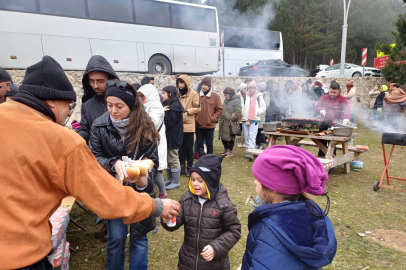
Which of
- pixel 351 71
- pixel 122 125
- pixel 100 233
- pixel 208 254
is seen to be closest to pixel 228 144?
pixel 100 233

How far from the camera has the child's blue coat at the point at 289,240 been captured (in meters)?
1.27

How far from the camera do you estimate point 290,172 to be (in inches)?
55.9

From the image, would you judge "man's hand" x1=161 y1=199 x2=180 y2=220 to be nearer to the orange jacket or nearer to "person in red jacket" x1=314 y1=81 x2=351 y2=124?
the orange jacket

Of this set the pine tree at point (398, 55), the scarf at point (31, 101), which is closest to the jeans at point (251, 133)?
the scarf at point (31, 101)

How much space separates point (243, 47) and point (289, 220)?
18.0 m

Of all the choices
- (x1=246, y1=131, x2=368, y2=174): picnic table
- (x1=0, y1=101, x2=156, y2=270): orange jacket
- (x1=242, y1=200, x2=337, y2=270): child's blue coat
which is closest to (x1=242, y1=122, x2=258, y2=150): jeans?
(x1=246, y1=131, x2=368, y2=174): picnic table

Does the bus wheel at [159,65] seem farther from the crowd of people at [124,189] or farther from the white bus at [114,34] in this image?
the crowd of people at [124,189]

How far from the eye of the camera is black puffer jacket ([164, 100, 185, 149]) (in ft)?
15.9

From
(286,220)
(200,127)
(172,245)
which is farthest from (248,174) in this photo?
(286,220)

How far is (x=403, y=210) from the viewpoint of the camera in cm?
420

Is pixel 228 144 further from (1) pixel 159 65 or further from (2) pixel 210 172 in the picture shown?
(1) pixel 159 65

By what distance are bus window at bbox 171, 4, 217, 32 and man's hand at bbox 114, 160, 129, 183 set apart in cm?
1207

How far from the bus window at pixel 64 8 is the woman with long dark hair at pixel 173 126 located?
7999 mm

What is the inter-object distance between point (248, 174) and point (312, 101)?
5.33 meters
